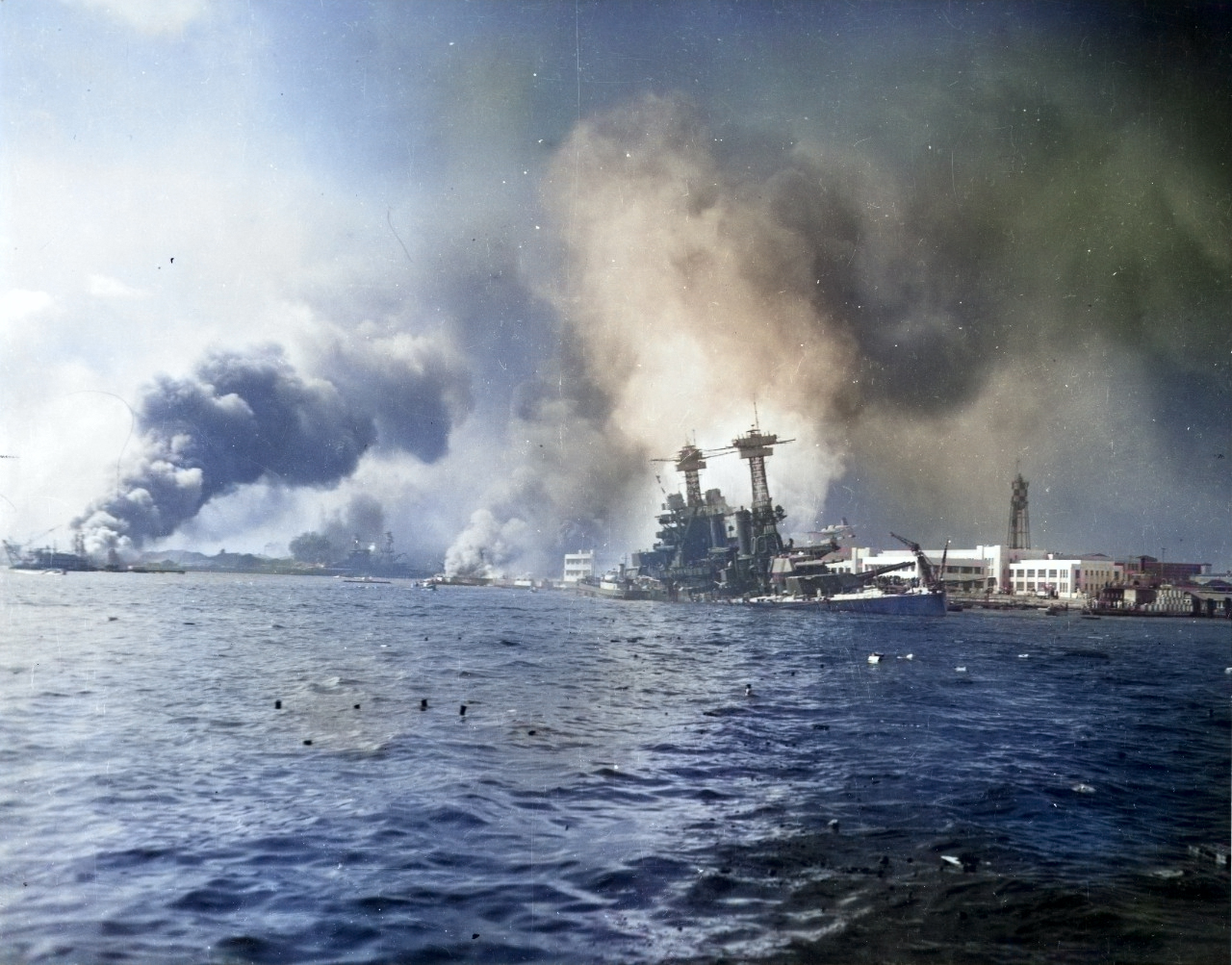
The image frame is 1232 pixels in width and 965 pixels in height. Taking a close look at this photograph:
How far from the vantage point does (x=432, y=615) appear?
25188 millimetres

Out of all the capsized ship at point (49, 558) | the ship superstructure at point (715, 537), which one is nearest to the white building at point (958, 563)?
the ship superstructure at point (715, 537)

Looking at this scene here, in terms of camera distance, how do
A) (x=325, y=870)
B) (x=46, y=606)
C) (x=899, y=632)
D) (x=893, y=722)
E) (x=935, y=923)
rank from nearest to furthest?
(x=935, y=923) → (x=325, y=870) → (x=893, y=722) → (x=46, y=606) → (x=899, y=632)

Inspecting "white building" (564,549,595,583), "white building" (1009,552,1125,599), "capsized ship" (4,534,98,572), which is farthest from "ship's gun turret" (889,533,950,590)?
"capsized ship" (4,534,98,572)

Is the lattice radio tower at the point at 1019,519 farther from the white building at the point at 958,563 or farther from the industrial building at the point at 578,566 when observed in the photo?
the industrial building at the point at 578,566

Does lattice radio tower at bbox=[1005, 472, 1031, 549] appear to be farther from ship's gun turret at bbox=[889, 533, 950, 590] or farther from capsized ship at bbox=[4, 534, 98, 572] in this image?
capsized ship at bbox=[4, 534, 98, 572]

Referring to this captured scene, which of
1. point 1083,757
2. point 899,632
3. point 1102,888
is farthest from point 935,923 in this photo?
point 899,632

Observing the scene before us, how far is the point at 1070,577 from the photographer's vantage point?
82.0 feet

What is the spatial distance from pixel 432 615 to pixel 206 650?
933cm

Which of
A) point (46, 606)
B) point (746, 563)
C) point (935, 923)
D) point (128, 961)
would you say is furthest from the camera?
point (746, 563)

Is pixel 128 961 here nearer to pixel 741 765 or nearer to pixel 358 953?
pixel 358 953

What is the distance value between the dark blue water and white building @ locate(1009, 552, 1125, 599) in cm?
810

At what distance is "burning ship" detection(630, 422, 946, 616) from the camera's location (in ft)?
69.0

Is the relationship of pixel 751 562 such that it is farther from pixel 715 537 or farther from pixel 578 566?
pixel 578 566

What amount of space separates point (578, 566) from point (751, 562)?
40.9 ft
